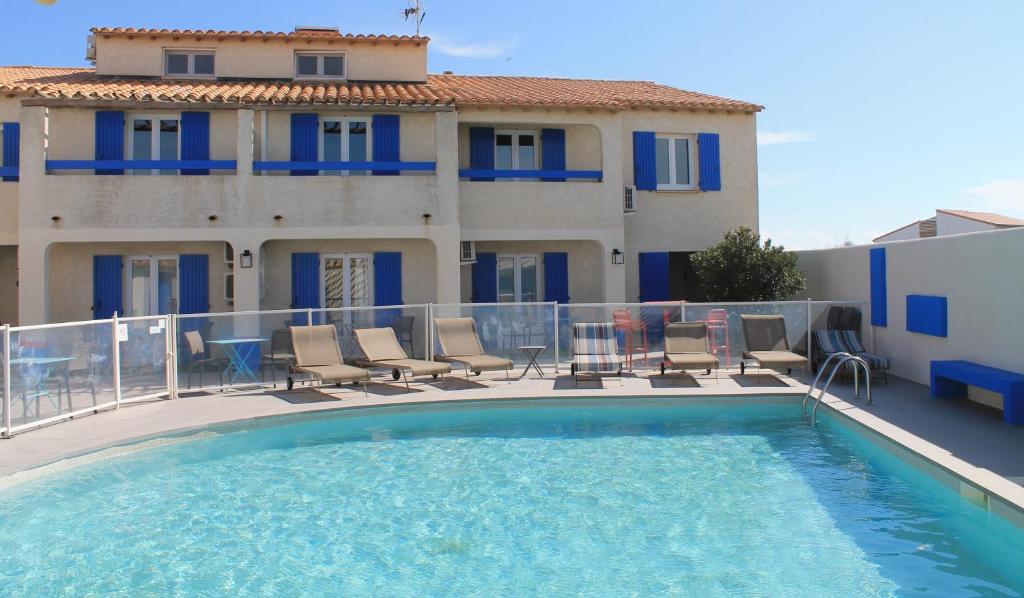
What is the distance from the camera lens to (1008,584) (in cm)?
574

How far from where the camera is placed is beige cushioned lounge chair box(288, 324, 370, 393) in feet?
40.5

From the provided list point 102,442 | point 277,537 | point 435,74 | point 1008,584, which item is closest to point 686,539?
point 1008,584

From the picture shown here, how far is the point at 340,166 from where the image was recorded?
16.1m

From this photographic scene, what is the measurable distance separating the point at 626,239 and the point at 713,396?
24.9 ft

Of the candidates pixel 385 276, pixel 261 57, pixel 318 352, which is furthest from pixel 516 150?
pixel 318 352

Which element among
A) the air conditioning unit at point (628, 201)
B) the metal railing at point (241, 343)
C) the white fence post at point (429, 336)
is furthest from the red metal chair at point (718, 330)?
the white fence post at point (429, 336)

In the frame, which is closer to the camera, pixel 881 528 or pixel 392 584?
pixel 392 584

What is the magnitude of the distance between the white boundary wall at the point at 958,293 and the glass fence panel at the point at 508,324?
6.09m

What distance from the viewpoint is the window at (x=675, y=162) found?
19.3 metres

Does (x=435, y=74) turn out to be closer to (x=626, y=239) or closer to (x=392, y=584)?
(x=626, y=239)

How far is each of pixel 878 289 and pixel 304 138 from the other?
1207cm

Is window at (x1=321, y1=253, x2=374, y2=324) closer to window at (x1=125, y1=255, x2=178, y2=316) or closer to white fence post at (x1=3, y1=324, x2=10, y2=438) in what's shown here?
window at (x1=125, y1=255, x2=178, y2=316)

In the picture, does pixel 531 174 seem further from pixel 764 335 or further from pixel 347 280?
pixel 764 335

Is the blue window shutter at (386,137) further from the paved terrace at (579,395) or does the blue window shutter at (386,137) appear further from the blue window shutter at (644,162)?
the blue window shutter at (644,162)
